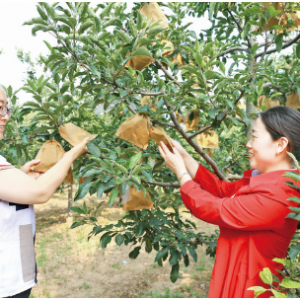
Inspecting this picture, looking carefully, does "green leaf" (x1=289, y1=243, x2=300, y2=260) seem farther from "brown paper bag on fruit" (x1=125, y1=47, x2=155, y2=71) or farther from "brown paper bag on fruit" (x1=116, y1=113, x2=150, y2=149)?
"brown paper bag on fruit" (x1=125, y1=47, x2=155, y2=71)

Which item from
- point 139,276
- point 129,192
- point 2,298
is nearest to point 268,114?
point 129,192

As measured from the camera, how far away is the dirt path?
3.78 m

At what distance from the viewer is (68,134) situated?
1529 millimetres

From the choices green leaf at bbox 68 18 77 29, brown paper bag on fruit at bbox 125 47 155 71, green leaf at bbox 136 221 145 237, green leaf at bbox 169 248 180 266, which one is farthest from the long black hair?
green leaf at bbox 169 248 180 266

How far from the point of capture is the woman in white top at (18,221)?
3.66ft

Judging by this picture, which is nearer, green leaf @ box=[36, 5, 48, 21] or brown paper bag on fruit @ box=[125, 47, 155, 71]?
green leaf @ box=[36, 5, 48, 21]

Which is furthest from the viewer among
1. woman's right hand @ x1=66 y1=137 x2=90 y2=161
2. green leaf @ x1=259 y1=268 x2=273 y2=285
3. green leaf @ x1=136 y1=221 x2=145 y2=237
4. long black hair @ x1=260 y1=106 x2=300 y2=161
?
green leaf @ x1=136 y1=221 x2=145 y2=237

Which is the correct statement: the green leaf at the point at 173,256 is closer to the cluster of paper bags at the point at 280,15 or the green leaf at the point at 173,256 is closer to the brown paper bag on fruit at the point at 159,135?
the brown paper bag on fruit at the point at 159,135

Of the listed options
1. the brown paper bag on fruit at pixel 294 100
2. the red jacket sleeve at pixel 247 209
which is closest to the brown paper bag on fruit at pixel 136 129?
the red jacket sleeve at pixel 247 209

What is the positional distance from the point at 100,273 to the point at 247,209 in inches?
149

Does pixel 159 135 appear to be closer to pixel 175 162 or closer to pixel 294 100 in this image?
pixel 175 162

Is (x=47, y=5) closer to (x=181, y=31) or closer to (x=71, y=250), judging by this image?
(x=181, y=31)

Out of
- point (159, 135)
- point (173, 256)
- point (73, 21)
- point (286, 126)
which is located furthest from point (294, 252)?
point (73, 21)

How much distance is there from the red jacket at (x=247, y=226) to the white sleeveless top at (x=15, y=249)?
0.72 m
